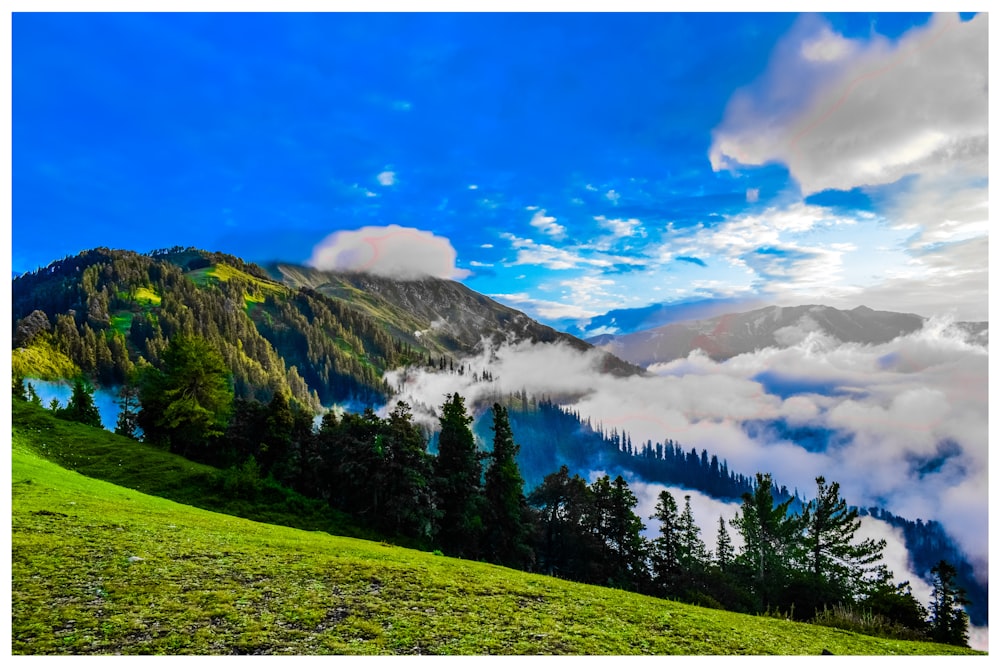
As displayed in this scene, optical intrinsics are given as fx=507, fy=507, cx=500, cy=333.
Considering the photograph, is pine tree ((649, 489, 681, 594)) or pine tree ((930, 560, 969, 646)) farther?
pine tree ((649, 489, 681, 594))

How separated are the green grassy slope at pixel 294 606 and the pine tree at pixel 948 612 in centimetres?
787

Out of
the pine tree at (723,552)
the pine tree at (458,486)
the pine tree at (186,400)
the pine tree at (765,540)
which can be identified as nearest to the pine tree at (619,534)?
the pine tree at (765,540)

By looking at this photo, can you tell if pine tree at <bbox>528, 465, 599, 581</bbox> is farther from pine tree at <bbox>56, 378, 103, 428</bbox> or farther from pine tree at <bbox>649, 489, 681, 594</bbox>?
pine tree at <bbox>56, 378, 103, 428</bbox>

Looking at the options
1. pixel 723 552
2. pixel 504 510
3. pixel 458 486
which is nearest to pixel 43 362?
pixel 458 486

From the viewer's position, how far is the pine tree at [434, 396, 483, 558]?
45438mm

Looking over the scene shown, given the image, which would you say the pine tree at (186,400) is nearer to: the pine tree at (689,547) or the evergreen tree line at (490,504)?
the evergreen tree line at (490,504)

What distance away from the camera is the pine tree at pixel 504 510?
1858 inches

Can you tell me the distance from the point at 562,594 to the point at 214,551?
13174mm

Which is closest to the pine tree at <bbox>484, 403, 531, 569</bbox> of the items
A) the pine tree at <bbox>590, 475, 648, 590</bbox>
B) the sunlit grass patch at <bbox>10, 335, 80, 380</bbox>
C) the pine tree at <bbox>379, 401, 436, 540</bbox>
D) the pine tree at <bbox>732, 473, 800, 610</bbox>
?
the pine tree at <bbox>379, 401, 436, 540</bbox>

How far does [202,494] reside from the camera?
35344mm

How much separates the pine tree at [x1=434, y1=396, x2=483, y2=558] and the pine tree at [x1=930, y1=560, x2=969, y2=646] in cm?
3110

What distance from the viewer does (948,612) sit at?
94.7ft

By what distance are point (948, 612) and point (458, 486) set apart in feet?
115

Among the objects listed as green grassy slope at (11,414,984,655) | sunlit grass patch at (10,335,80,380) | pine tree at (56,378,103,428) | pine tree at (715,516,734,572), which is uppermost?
sunlit grass patch at (10,335,80,380)
